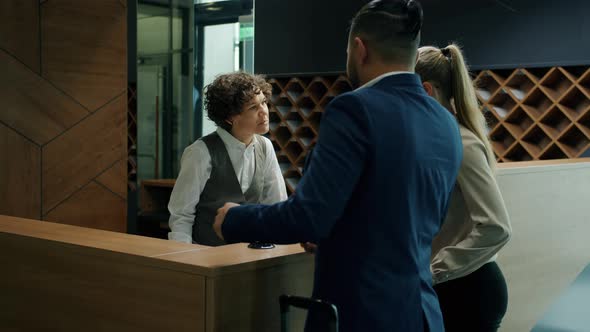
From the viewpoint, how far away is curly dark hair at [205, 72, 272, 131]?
212cm

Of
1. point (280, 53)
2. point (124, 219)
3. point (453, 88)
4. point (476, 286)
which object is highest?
point (280, 53)

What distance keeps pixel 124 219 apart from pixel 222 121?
138 cm

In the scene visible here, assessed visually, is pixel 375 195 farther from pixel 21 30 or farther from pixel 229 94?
pixel 21 30

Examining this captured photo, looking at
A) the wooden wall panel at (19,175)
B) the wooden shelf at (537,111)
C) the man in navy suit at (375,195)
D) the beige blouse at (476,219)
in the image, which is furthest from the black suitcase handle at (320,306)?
the wooden shelf at (537,111)

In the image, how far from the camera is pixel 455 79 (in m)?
1.46

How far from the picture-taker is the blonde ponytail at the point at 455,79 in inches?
56.7

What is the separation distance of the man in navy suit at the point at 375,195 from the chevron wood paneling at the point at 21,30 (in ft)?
6.87

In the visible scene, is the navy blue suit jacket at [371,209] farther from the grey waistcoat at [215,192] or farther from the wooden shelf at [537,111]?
the wooden shelf at [537,111]

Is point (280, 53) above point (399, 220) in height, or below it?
above

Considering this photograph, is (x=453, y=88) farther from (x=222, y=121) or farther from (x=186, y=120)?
(x=186, y=120)

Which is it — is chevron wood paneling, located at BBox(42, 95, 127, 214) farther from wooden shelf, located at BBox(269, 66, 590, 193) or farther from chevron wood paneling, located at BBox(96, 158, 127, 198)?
wooden shelf, located at BBox(269, 66, 590, 193)

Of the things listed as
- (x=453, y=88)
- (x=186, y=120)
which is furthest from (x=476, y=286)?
(x=186, y=120)

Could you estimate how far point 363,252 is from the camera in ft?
3.38

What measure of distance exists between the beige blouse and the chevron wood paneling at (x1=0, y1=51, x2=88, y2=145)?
210 centimetres
